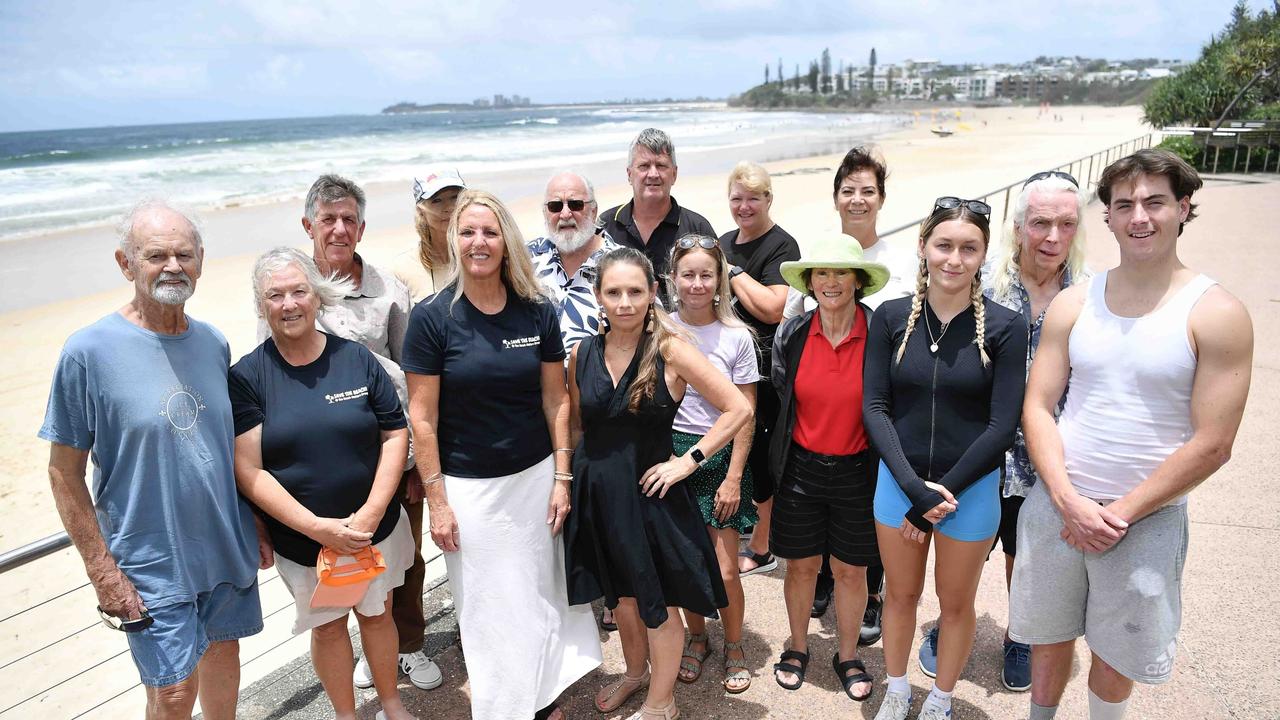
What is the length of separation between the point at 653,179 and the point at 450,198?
1169 mm

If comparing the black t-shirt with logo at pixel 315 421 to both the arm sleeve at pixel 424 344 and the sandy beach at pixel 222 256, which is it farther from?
the sandy beach at pixel 222 256

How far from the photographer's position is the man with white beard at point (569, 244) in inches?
151

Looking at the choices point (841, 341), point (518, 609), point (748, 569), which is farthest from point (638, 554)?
point (748, 569)

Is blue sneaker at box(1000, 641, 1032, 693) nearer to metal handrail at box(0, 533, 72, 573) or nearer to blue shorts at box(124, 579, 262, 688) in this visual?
blue shorts at box(124, 579, 262, 688)

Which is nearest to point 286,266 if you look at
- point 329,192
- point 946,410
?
point 329,192

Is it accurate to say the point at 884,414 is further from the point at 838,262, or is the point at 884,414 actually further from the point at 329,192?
the point at 329,192

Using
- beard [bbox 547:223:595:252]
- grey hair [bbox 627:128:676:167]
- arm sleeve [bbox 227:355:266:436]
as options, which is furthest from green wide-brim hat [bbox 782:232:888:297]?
arm sleeve [bbox 227:355:266:436]

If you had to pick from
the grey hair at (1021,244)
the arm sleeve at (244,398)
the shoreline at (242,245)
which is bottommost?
the shoreline at (242,245)

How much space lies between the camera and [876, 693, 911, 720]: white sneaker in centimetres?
320

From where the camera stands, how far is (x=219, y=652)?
111 inches

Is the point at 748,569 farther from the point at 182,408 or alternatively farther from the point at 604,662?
the point at 182,408

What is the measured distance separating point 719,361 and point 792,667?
1492 millimetres

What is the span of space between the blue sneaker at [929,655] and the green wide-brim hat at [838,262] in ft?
5.81

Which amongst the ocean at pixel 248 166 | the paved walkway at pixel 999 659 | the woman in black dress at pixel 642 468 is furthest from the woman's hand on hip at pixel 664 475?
the ocean at pixel 248 166
